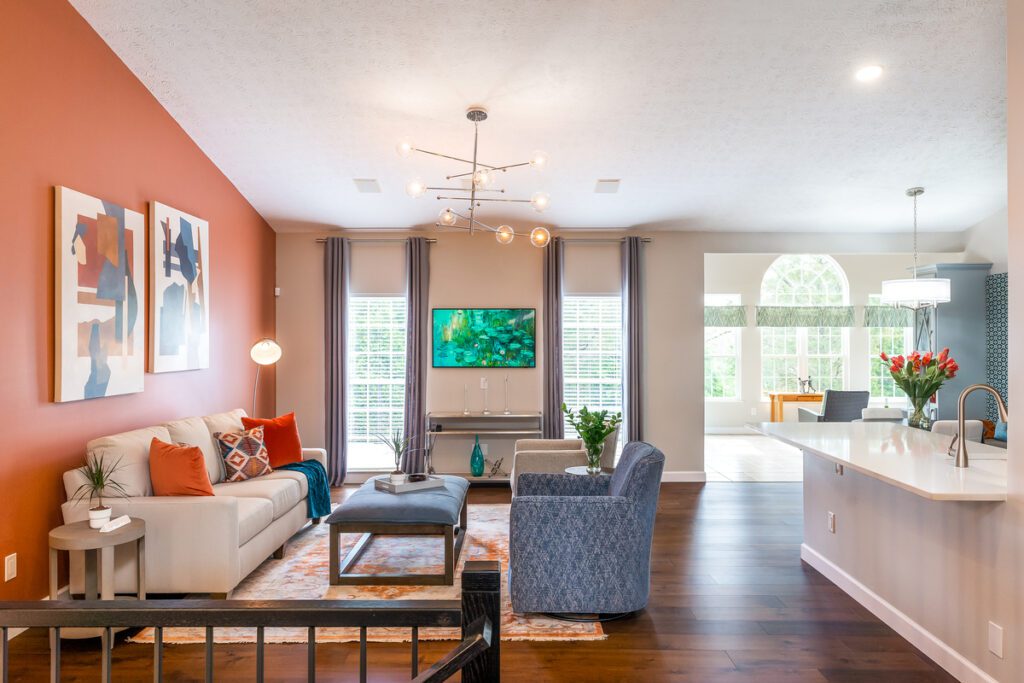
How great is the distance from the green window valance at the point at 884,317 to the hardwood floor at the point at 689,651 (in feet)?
25.8

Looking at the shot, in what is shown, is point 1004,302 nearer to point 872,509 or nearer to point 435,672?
point 872,509

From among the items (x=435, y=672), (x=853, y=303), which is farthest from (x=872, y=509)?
(x=853, y=303)

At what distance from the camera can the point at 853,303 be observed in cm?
1059

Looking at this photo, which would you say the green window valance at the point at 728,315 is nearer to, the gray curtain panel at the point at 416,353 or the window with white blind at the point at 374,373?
the gray curtain panel at the point at 416,353

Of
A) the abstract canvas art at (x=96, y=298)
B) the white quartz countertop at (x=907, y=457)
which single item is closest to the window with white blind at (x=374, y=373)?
the abstract canvas art at (x=96, y=298)

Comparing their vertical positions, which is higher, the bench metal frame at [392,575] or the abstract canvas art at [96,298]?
the abstract canvas art at [96,298]

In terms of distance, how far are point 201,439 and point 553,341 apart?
3531mm

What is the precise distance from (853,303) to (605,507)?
29.9 feet

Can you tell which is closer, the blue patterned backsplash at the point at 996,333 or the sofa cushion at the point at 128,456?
the sofa cushion at the point at 128,456

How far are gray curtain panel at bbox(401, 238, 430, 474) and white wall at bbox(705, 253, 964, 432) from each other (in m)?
5.73

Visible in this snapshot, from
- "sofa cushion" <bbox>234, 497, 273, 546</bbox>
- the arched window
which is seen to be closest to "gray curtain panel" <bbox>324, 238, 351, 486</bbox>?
"sofa cushion" <bbox>234, 497, 273, 546</bbox>

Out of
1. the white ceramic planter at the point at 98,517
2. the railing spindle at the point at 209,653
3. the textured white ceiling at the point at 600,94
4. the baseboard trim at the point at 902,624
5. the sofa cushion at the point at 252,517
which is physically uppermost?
the textured white ceiling at the point at 600,94

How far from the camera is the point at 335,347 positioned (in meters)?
6.68

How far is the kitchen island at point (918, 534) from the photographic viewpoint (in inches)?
100
